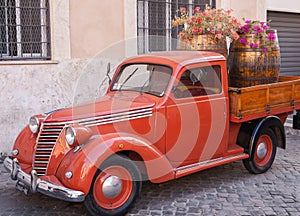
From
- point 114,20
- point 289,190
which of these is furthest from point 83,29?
point 289,190

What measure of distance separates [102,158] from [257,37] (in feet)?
9.62

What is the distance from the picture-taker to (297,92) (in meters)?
5.72

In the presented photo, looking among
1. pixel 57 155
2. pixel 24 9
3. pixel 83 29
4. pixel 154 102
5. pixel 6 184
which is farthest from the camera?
pixel 83 29

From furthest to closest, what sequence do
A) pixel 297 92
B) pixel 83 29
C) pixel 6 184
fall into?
1. pixel 83 29
2. pixel 297 92
3. pixel 6 184

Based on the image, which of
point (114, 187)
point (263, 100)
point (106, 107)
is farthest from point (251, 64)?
point (114, 187)

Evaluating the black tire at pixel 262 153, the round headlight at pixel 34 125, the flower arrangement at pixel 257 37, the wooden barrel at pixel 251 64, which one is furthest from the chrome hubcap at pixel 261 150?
the round headlight at pixel 34 125

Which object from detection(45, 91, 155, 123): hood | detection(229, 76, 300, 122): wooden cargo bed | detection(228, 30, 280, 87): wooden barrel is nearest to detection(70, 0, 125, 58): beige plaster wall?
detection(45, 91, 155, 123): hood

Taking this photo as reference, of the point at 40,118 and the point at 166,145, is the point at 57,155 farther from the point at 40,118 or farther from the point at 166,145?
the point at 166,145

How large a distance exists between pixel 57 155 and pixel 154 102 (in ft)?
4.09

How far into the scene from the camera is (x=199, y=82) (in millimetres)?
4805

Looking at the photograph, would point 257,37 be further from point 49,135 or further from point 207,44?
point 49,135

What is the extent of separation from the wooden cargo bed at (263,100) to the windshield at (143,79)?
0.97 metres

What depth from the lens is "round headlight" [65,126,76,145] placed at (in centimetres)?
388

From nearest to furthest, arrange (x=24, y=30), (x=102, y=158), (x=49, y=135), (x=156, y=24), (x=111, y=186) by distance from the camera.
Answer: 1. (x=102, y=158)
2. (x=111, y=186)
3. (x=49, y=135)
4. (x=24, y=30)
5. (x=156, y=24)
